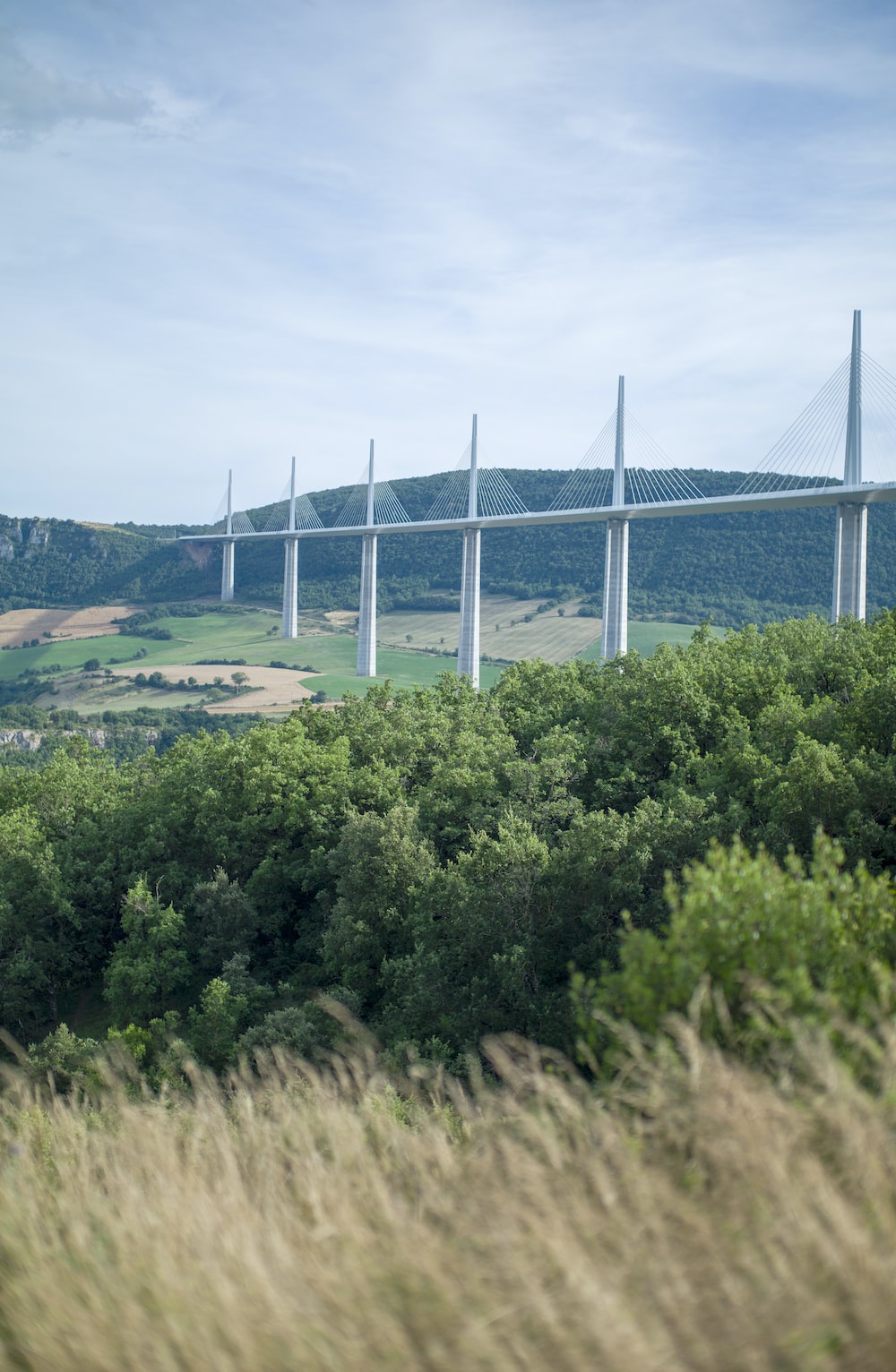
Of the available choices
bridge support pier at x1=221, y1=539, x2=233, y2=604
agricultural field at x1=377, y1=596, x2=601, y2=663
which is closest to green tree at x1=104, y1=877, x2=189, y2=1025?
agricultural field at x1=377, y1=596, x2=601, y2=663

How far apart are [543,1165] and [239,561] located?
467 feet

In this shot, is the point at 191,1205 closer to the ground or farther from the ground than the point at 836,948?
closer to the ground

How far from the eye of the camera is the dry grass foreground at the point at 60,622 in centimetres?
12344

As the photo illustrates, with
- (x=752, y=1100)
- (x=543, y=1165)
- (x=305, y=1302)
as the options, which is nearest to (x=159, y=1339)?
(x=305, y=1302)

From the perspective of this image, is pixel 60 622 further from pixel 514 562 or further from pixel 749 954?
pixel 749 954

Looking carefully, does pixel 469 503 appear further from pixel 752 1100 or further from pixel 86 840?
pixel 752 1100

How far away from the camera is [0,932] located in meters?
28.2

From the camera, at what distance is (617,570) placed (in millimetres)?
63688

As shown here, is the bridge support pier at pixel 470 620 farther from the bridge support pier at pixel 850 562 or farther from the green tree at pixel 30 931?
the green tree at pixel 30 931

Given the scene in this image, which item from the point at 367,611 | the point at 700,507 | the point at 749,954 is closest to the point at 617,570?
the point at 700,507

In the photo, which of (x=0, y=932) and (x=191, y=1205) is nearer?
(x=191, y=1205)

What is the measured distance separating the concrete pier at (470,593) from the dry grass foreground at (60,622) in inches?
2382

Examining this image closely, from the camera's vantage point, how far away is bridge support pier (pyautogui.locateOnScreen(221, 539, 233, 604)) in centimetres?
13300

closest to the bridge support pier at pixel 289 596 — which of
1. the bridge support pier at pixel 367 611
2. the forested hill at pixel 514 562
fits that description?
the forested hill at pixel 514 562
